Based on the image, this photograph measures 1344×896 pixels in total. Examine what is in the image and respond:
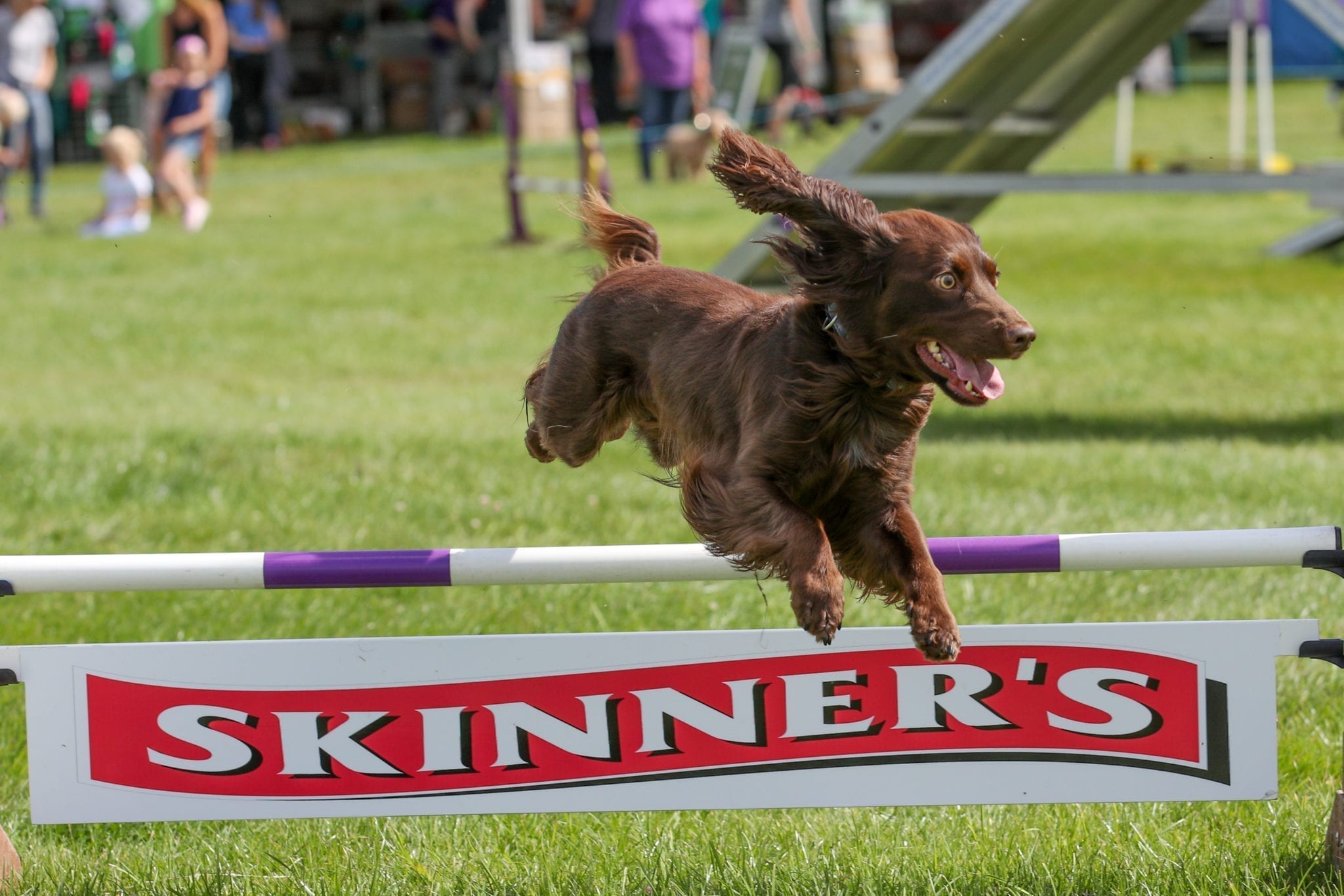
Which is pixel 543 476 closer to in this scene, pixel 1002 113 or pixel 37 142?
pixel 1002 113

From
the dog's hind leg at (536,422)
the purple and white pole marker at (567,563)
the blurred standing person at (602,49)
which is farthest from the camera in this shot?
the blurred standing person at (602,49)

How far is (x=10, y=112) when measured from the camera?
14.8 meters

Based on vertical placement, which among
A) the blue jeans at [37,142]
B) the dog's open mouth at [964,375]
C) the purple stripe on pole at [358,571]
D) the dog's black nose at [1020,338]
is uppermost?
the dog's black nose at [1020,338]

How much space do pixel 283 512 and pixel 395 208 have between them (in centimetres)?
1105

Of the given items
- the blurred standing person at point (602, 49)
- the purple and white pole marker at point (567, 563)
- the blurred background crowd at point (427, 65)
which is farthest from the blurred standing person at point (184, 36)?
the purple and white pole marker at point (567, 563)

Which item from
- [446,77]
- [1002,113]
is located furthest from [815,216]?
[446,77]

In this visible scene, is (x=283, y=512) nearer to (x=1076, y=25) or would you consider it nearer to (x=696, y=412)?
(x=696, y=412)

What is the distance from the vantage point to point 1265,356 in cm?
866

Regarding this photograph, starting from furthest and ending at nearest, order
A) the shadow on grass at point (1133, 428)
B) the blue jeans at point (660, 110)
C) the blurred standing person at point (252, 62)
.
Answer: the blurred standing person at point (252, 62) → the blue jeans at point (660, 110) → the shadow on grass at point (1133, 428)

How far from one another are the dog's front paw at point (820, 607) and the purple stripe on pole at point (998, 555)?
13.2 inches

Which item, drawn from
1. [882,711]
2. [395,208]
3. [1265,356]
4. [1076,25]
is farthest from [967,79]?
[395,208]

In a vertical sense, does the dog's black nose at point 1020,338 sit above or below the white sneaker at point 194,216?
above

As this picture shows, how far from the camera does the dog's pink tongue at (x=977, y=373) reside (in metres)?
2.48

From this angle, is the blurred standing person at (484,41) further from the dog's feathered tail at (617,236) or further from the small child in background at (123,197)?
the dog's feathered tail at (617,236)
